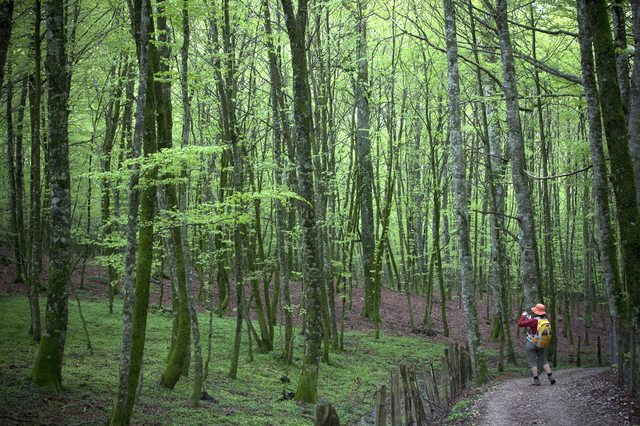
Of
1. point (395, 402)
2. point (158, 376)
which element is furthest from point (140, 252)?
point (395, 402)

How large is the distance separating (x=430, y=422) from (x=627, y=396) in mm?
3476

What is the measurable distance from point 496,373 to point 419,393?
7.09m

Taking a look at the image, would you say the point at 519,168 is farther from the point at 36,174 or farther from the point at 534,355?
the point at 36,174

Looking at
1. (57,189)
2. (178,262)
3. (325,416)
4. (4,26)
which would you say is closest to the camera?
(325,416)

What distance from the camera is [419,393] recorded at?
29.2 ft

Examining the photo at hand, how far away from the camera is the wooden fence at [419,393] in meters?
7.61

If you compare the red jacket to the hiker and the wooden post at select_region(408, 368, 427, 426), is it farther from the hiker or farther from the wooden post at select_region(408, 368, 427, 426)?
the wooden post at select_region(408, 368, 427, 426)

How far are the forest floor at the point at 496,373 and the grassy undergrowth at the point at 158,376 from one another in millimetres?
213

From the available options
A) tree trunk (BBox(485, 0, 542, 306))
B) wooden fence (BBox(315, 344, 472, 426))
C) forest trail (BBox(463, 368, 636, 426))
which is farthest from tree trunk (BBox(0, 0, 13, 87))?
tree trunk (BBox(485, 0, 542, 306))

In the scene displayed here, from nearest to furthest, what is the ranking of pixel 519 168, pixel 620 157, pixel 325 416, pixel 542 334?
1. pixel 325 416
2. pixel 620 157
3. pixel 542 334
4. pixel 519 168

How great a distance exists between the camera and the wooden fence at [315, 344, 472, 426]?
7609 millimetres

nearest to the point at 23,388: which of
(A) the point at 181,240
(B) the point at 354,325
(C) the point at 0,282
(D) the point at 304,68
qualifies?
(A) the point at 181,240

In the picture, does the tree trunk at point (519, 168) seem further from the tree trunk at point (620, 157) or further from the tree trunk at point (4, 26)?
the tree trunk at point (4, 26)

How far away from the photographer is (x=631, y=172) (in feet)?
23.4
